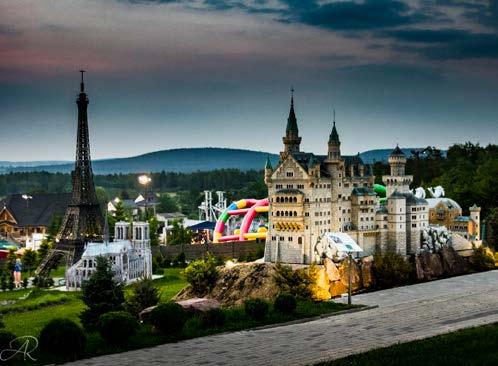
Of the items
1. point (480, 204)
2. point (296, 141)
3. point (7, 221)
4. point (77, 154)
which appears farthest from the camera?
point (7, 221)

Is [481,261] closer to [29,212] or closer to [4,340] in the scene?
[4,340]

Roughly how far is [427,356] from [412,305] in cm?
1642

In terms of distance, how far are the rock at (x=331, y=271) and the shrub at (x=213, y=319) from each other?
57.0 ft

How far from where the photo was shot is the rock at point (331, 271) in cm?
5566

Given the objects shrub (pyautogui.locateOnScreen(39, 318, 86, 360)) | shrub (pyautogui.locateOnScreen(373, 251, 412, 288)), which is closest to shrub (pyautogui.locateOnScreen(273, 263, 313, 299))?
shrub (pyautogui.locateOnScreen(373, 251, 412, 288))

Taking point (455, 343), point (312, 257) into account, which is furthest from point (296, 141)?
point (455, 343)

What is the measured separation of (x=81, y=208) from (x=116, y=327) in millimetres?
43534

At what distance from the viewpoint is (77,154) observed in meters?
77.8

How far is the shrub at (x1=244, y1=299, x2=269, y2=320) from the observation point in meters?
41.0

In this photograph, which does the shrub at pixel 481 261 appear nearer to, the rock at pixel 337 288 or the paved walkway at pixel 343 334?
the paved walkway at pixel 343 334

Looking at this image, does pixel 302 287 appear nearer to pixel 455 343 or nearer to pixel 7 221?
pixel 455 343

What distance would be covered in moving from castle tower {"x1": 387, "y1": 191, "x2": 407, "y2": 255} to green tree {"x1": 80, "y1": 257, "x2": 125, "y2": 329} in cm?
→ 2609

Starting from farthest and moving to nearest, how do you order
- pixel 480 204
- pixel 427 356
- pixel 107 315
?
pixel 480 204, pixel 107 315, pixel 427 356

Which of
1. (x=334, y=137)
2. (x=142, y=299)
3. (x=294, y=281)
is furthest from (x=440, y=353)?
(x=334, y=137)
